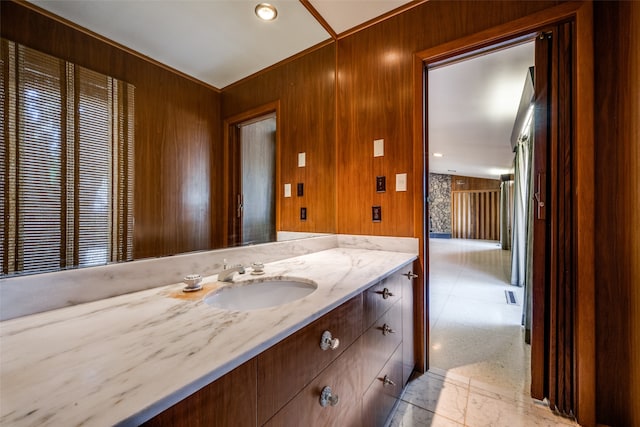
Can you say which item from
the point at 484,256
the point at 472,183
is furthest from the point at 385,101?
the point at 472,183

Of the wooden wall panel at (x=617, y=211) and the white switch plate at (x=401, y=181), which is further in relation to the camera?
the white switch plate at (x=401, y=181)

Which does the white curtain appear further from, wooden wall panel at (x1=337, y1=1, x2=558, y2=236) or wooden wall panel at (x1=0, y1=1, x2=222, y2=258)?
wooden wall panel at (x1=0, y1=1, x2=222, y2=258)

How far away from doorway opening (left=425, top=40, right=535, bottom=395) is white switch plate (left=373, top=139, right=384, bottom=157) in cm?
42

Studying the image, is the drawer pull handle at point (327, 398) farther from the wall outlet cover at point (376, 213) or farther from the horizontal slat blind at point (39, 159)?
the wall outlet cover at point (376, 213)

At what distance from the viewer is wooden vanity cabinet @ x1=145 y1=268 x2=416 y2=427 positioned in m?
0.47

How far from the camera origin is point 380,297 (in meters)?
→ 1.12

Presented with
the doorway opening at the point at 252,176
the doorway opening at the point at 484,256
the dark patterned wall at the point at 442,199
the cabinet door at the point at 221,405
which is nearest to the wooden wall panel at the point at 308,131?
the doorway opening at the point at 252,176

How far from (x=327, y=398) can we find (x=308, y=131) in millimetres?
1578

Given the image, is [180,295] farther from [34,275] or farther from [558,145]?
[558,145]

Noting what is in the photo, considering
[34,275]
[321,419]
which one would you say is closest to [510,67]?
[321,419]

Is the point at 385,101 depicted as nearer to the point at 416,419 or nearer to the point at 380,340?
the point at 380,340

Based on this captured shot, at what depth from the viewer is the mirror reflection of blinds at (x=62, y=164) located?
63cm

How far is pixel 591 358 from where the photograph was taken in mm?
1228

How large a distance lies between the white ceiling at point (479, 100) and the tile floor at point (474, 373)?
2.04 m
